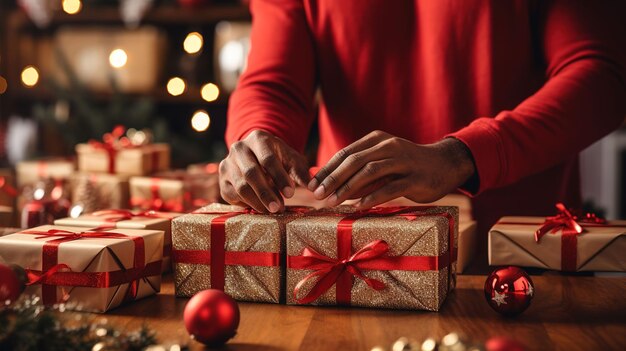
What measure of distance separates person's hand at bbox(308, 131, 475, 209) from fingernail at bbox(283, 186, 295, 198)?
3 cm

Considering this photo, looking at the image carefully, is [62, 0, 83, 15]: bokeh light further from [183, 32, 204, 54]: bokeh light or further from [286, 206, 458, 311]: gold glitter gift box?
[286, 206, 458, 311]: gold glitter gift box

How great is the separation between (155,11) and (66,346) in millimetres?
2561

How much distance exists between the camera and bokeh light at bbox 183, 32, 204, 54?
10.3 ft

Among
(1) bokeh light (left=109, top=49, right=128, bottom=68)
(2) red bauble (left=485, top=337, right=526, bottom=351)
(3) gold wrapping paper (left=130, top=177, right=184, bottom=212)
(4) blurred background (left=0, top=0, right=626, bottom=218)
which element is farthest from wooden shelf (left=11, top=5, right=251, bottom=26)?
(2) red bauble (left=485, top=337, right=526, bottom=351)

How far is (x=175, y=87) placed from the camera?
3.11m

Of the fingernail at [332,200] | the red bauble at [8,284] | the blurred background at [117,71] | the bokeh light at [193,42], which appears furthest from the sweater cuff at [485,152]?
the bokeh light at [193,42]

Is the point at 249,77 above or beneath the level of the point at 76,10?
beneath

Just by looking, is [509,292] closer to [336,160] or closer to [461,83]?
[336,160]

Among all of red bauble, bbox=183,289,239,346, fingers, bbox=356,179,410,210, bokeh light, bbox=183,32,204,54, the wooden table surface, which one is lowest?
the wooden table surface

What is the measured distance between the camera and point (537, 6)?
1.45 metres

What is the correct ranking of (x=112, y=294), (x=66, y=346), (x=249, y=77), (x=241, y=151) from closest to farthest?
(x=66, y=346)
(x=112, y=294)
(x=241, y=151)
(x=249, y=77)

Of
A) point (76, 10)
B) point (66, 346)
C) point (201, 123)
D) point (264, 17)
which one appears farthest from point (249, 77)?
point (76, 10)

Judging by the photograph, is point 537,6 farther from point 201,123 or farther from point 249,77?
point 201,123

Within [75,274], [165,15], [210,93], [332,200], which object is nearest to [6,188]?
[75,274]
